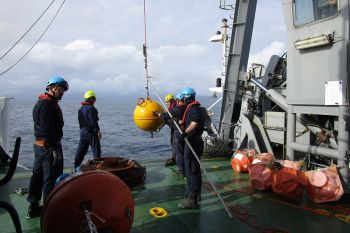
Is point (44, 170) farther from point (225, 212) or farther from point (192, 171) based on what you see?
point (225, 212)

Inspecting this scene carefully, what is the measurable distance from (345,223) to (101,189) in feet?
10.5

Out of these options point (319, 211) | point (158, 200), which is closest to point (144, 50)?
point (158, 200)

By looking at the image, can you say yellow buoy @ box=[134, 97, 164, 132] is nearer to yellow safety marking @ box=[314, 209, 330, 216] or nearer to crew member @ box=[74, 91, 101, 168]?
crew member @ box=[74, 91, 101, 168]

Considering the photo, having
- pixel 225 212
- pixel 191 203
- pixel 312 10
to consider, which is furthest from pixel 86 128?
pixel 312 10

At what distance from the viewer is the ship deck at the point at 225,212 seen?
4.07m

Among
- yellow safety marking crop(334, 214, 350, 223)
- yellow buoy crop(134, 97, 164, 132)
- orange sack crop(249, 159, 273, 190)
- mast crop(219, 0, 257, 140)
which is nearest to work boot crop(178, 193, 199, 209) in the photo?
orange sack crop(249, 159, 273, 190)

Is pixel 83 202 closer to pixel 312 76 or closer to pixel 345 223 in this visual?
pixel 345 223

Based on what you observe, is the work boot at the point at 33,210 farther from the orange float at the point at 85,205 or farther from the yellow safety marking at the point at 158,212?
the orange float at the point at 85,205

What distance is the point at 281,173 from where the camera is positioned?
204 inches

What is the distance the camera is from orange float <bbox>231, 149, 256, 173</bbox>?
686 centimetres

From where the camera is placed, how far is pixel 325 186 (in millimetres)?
4938

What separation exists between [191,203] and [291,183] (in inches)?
62.8

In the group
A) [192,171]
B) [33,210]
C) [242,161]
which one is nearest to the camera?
[33,210]

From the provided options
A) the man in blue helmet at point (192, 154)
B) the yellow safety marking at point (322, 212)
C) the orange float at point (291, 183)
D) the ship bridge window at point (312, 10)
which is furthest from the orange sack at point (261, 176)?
the ship bridge window at point (312, 10)
